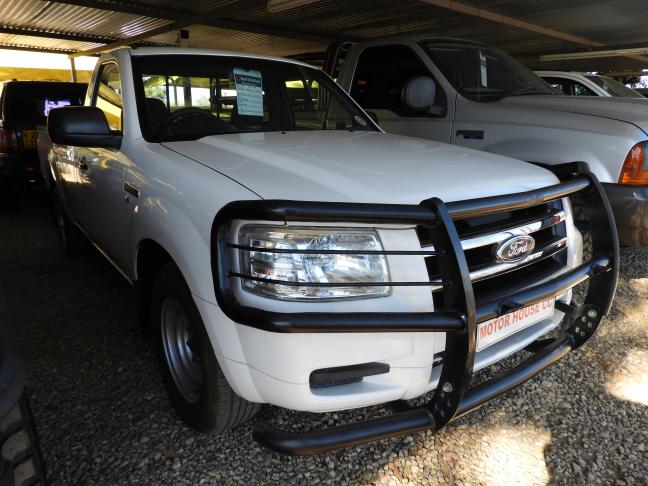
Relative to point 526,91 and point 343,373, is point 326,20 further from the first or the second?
point 343,373

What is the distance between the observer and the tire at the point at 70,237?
4609 millimetres

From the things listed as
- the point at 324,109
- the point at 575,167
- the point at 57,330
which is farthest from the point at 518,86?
the point at 57,330

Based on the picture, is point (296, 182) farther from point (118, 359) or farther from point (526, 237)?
point (118, 359)

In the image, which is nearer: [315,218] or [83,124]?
[315,218]

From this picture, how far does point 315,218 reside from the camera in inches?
58.2

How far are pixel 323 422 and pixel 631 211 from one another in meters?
2.60

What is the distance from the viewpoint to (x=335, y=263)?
1657mm

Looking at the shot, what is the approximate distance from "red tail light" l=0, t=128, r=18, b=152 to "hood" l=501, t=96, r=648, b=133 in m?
6.15

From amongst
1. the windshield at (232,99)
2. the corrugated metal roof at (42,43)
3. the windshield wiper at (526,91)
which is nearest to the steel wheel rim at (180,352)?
the windshield at (232,99)

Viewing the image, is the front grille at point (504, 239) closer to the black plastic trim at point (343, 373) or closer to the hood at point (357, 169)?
the hood at point (357, 169)

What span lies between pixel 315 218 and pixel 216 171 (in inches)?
27.3

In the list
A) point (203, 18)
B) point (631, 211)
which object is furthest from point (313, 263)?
point (203, 18)

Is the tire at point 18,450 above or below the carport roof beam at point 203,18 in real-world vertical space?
below

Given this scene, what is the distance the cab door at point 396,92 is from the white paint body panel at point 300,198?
1925 millimetres
